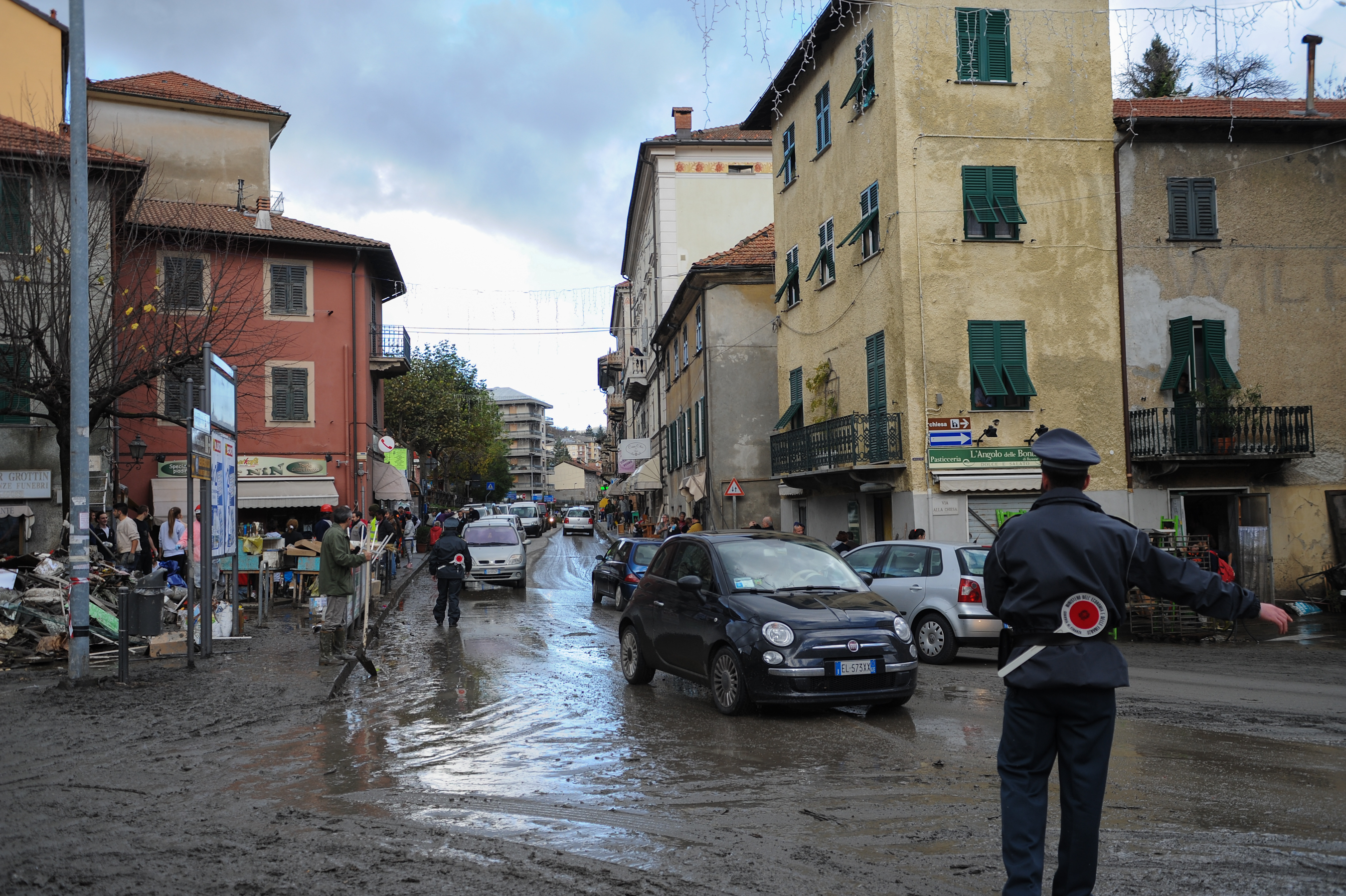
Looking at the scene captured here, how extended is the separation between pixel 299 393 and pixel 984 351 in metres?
21.0

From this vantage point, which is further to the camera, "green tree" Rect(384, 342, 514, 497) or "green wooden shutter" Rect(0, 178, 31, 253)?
"green tree" Rect(384, 342, 514, 497)

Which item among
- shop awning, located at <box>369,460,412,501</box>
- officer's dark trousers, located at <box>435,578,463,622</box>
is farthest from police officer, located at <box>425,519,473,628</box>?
shop awning, located at <box>369,460,412,501</box>

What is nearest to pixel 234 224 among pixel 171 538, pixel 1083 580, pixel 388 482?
pixel 388 482

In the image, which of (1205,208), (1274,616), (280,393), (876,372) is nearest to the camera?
(1274,616)

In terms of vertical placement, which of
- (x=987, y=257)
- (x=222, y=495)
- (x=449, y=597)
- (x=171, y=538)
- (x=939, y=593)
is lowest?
(x=449, y=597)

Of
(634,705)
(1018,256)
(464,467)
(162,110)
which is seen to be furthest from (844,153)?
(464,467)

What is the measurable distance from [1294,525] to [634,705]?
58.9ft

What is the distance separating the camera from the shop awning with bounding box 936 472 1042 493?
2120cm

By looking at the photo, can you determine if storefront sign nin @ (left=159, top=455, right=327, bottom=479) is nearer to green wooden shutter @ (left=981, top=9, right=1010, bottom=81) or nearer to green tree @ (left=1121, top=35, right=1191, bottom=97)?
green wooden shutter @ (left=981, top=9, right=1010, bottom=81)

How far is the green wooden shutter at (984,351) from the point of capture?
21562 mm

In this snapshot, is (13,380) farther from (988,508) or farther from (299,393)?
(988,508)

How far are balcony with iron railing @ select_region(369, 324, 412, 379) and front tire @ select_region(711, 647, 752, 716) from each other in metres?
29.2

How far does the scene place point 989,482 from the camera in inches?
840

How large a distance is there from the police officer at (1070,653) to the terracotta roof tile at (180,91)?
124 ft
